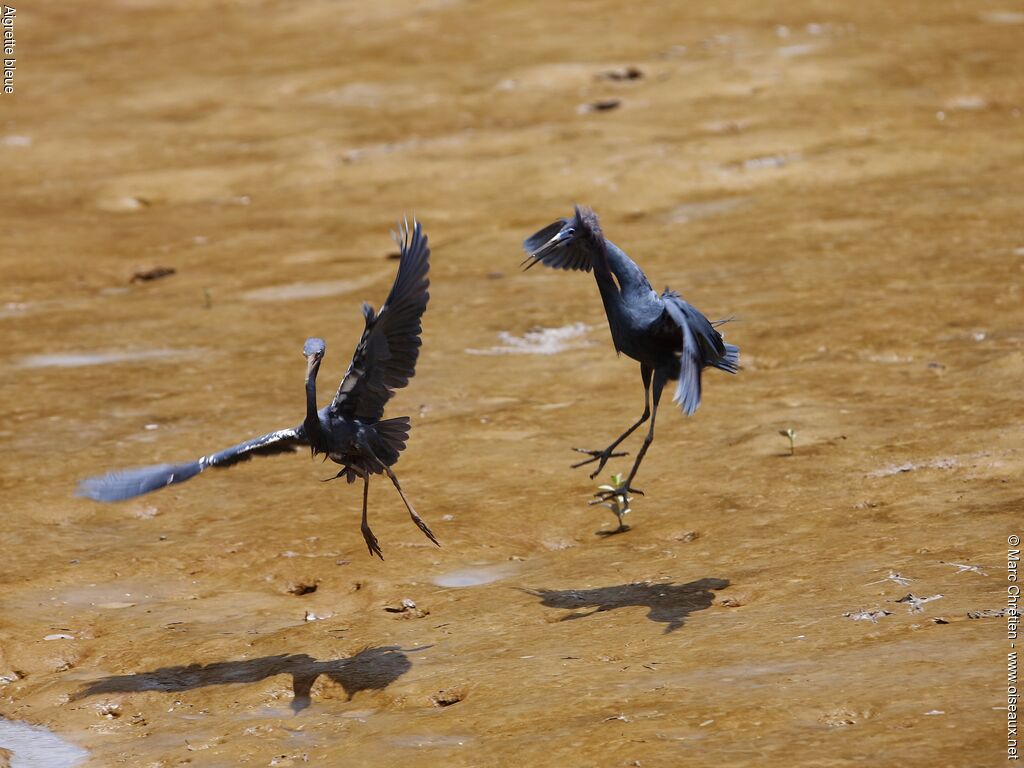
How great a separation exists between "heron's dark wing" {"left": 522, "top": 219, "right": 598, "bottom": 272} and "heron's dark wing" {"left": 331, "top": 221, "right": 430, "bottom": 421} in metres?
0.80

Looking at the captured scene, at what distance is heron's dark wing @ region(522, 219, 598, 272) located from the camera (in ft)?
23.5

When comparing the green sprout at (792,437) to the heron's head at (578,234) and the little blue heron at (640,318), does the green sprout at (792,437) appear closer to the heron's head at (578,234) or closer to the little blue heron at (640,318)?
the little blue heron at (640,318)

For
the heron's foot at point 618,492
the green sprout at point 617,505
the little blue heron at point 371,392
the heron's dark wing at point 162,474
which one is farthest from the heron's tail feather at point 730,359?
the heron's dark wing at point 162,474

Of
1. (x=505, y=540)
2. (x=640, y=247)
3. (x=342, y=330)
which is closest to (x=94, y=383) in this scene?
(x=342, y=330)

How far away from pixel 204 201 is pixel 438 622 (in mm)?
11912

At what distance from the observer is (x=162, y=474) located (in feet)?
20.5

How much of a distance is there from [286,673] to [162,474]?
1138mm

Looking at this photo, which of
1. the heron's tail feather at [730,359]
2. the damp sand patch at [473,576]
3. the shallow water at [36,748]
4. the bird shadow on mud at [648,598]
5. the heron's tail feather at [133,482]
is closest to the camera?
the shallow water at [36,748]

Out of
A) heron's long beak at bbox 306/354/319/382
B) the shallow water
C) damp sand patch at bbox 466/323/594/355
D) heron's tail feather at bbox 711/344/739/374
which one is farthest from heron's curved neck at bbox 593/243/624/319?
damp sand patch at bbox 466/323/594/355

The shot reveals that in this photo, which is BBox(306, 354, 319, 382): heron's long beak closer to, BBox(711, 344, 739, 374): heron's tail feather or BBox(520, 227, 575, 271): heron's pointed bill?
BBox(520, 227, 575, 271): heron's pointed bill

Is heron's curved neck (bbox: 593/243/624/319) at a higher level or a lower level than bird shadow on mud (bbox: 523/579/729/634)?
higher

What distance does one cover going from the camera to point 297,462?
31.4ft

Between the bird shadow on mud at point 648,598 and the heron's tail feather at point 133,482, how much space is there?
197cm

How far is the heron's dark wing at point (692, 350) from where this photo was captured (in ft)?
20.4
